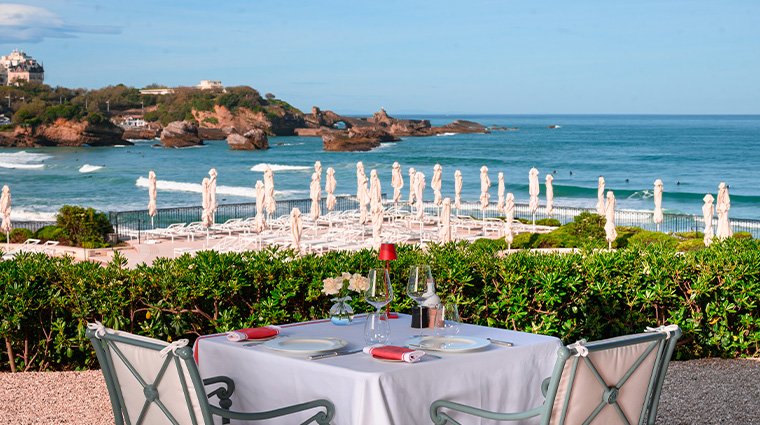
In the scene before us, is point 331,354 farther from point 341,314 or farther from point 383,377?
point 341,314

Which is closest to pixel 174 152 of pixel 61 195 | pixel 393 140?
pixel 393 140

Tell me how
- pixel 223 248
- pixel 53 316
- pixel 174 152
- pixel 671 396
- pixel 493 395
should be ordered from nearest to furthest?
1. pixel 493 395
2. pixel 671 396
3. pixel 53 316
4. pixel 223 248
5. pixel 174 152

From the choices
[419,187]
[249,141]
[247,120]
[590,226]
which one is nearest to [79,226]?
[419,187]

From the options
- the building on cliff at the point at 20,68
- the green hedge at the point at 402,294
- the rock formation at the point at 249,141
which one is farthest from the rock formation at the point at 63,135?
the green hedge at the point at 402,294

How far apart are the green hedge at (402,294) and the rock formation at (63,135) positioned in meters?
91.2

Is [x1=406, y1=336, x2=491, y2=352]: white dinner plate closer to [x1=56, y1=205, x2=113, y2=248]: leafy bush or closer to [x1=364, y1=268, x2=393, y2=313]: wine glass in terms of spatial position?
[x1=364, y1=268, x2=393, y2=313]: wine glass

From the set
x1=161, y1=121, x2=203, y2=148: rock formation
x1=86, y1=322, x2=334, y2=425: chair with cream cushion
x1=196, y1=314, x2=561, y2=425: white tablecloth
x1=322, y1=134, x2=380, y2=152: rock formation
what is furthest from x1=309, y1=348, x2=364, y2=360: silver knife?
A: x1=161, y1=121, x2=203, y2=148: rock formation

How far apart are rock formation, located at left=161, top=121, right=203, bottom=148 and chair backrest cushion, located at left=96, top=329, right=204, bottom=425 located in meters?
93.9

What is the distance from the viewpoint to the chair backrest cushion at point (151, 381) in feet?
9.36

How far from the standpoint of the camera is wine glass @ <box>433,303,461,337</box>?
3637 mm

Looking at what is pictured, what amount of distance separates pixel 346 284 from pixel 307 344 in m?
0.51

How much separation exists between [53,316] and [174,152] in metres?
82.0

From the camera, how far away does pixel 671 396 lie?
17.3 feet

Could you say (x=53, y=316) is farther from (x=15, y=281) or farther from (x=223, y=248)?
(x=223, y=248)
